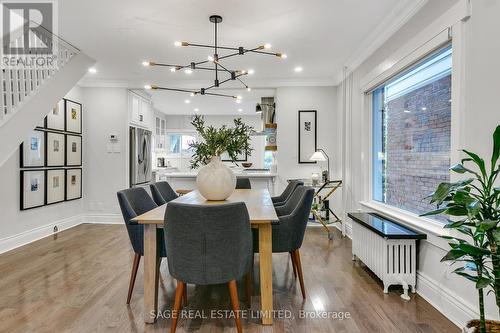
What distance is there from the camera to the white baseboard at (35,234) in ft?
12.8

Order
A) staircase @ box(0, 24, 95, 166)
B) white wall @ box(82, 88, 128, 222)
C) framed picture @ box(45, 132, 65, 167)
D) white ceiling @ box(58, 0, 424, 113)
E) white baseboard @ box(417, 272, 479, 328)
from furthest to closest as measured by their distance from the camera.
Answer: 1. white wall @ box(82, 88, 128, 222)
2. framed picture @ box(45, 132, 65, 167)
3. staircase @ box(0, 24, 95, 166)
4. white ceiling @ box(58, 0, 424, 113)
5. white baseboard @ box(417, 272, 479, 328)

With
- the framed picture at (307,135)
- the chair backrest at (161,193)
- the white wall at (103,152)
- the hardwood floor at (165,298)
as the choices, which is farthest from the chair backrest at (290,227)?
the white wall at (103,152)

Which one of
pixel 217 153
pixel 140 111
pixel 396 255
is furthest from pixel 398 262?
pixel 140 111

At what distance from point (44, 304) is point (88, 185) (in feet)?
11.8

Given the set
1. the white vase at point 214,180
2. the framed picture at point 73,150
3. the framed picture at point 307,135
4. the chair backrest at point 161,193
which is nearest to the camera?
the white vase at point 214,180

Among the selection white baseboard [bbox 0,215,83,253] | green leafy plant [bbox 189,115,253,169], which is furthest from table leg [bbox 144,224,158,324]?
white baseboard [bbox 0,215,83,253]

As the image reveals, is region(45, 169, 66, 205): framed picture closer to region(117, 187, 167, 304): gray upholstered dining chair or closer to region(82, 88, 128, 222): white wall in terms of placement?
region(82, 88, 128, 222): white wall

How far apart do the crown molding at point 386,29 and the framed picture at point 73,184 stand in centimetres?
493

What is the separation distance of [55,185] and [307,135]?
14.2ft

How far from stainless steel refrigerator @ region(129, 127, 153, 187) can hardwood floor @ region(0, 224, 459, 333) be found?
228 centimetres

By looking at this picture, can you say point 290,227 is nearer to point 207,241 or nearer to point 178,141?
point 207,241

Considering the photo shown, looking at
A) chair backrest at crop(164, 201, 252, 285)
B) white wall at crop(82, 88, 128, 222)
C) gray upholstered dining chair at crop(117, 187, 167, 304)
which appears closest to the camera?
chair backrest at crop(164, 201, 252, 285)

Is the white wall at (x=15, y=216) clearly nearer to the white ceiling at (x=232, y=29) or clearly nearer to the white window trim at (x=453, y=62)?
the white ceiling at (x=232, y=29)

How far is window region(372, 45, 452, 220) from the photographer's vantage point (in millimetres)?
2629
